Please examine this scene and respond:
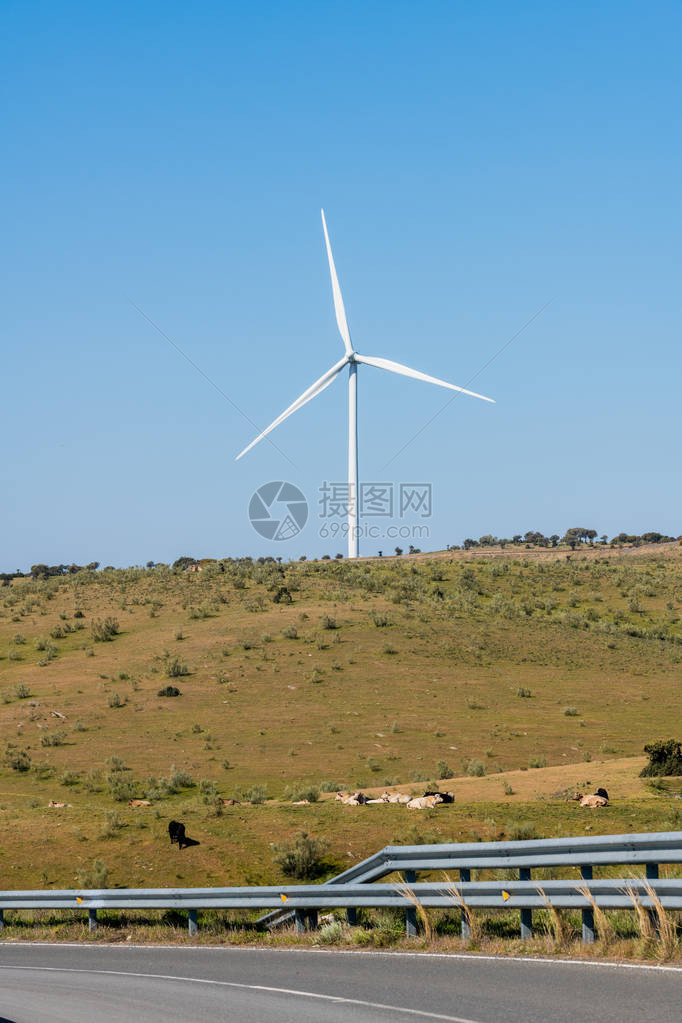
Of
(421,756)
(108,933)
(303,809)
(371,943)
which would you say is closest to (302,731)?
(421,756)

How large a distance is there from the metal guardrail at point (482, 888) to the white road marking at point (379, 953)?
532 mm

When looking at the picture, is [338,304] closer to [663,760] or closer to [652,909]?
[663,760]

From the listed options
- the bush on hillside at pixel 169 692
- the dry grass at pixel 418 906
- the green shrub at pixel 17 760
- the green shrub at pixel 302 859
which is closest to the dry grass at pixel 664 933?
the dry grass at pixel 418 906

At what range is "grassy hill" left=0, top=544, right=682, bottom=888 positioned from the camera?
2694cm

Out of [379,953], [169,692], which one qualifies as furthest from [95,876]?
[169,692]

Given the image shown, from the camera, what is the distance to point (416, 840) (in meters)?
24.6

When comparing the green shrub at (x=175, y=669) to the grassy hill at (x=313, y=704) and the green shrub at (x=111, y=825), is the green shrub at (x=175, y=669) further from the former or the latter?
the green shrub at (x=111, y=825)

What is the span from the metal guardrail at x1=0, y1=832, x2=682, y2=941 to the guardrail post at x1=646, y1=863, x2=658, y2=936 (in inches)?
0.4

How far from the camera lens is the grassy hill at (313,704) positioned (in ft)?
88.4

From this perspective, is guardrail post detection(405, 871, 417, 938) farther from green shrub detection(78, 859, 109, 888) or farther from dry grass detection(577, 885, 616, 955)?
green shrub detection(78, 859, 109, 888)

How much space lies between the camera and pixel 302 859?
78.5ft

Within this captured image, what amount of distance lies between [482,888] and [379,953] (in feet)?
5.72

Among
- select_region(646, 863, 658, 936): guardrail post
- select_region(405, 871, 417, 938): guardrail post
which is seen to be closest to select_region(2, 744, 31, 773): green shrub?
select_region(405, 871, 417, 938): guardrail post

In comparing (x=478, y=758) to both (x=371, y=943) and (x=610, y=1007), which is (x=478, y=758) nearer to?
(x=371, y=943)
